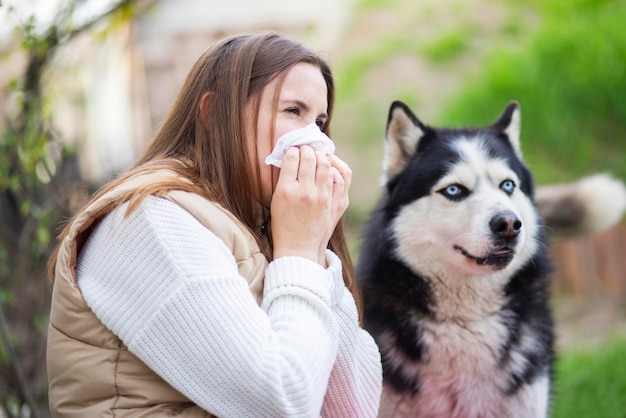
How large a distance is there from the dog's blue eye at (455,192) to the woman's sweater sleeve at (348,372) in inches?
37.7

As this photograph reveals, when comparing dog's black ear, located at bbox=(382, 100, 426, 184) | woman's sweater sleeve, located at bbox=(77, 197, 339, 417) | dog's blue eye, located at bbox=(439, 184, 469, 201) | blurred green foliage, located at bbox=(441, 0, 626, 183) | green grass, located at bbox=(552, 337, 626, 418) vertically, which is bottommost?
green grass, located at bbox=(552, 337, 626, 418)

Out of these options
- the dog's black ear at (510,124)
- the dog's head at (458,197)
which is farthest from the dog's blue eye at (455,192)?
the dog's black ear at (510,124)

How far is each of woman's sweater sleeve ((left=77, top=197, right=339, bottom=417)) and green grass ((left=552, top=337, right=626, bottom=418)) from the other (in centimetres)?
256

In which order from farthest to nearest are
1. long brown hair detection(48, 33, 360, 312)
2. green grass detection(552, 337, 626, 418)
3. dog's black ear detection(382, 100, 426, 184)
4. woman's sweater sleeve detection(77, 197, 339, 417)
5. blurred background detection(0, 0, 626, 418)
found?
1. green grass detection(552, 337, 626, 418)
2. blurred background detection(0, 0, 626, 418)
3. dog's black ear detection(382, 100, 426, 184)
4. long brown hair detection(48, 33, 360, 312)
5. woman's sweater sleeve detection(77, 197, 339, 417)

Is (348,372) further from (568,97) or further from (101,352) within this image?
(568,97)

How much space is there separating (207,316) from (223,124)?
509 millimetres

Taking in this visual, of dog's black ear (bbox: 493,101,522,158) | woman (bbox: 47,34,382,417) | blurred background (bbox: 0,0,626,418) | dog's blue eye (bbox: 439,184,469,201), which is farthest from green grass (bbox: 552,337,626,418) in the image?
woman (bbox: 47,34,382,417)

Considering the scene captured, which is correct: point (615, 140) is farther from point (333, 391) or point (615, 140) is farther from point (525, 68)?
point (333, 391)

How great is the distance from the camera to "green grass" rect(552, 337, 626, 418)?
3.67 meters

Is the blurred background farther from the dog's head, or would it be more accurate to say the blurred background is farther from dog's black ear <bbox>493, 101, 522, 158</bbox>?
dog's black ear <bbox>493, 101, 522, 158</bbox>

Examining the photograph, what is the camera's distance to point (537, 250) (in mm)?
2678

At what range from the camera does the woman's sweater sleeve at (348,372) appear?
5.50 ft

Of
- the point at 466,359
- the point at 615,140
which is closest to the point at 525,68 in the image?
the point at 615,140

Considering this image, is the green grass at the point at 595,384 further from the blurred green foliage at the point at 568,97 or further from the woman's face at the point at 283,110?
the woman's face at the point at 283,110
